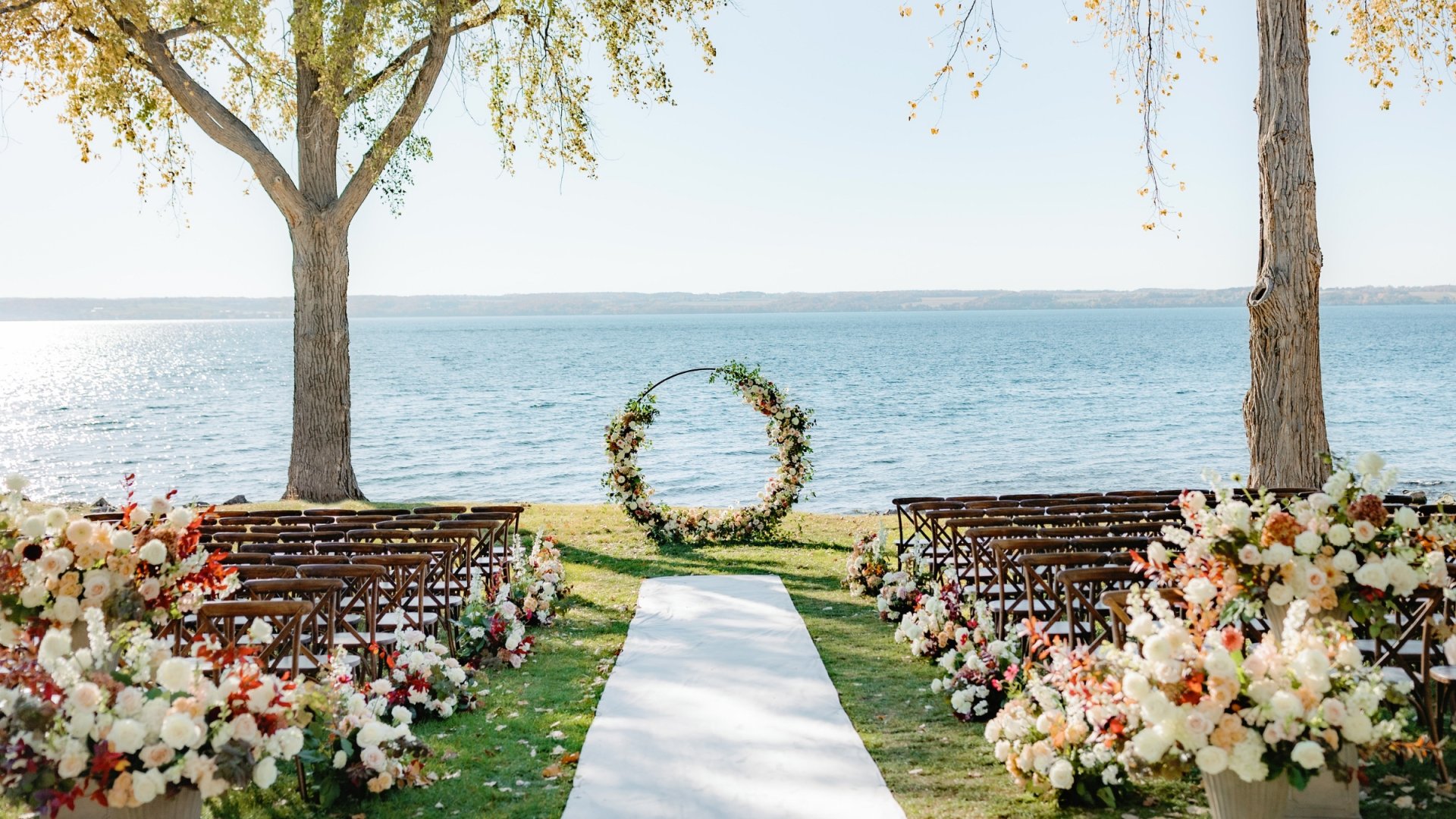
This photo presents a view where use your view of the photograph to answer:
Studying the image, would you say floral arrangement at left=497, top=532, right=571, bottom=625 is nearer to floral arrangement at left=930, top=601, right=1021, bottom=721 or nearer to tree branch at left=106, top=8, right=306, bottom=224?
floral arrangement at left=930, top=601, right=1021, bottom=721

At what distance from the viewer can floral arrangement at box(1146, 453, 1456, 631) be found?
509 cm

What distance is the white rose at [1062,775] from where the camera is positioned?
17.1 ft

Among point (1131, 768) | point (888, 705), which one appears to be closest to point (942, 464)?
point (888, 705)

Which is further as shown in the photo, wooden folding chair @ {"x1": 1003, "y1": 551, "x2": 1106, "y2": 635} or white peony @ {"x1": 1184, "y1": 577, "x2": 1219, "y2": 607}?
wooden folding chair @ {"x1": 1003, "y1": 551, "x2": 1106, "y2": 635}

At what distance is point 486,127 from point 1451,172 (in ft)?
229

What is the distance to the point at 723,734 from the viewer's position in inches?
259

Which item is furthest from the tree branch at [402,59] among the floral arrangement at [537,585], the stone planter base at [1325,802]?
the stone planter base at [1325,802]

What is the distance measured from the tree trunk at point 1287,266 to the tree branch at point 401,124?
9.88 meters

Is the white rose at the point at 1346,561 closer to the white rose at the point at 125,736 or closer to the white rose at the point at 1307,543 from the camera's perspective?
the white rose at the point at 1307,543

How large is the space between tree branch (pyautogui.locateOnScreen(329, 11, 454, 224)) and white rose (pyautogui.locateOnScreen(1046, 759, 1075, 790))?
13452 millimetres

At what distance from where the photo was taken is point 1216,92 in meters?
14.5

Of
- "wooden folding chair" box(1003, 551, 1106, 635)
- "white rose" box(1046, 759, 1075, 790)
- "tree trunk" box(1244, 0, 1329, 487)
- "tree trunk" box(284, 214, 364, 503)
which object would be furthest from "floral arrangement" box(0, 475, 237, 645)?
"tree trunk" box(284, 214, 364, 503)

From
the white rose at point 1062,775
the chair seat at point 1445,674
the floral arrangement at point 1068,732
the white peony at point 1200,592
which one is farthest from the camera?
the chair seat at point 1445,674

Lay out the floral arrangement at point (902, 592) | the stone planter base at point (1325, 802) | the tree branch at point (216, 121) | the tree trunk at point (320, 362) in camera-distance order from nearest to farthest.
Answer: the stone planter base at point (1325, 802), the floral arrangement at point (902, 592), the tree branch at point (216, 121), the tree trunk at point (320, 362)
